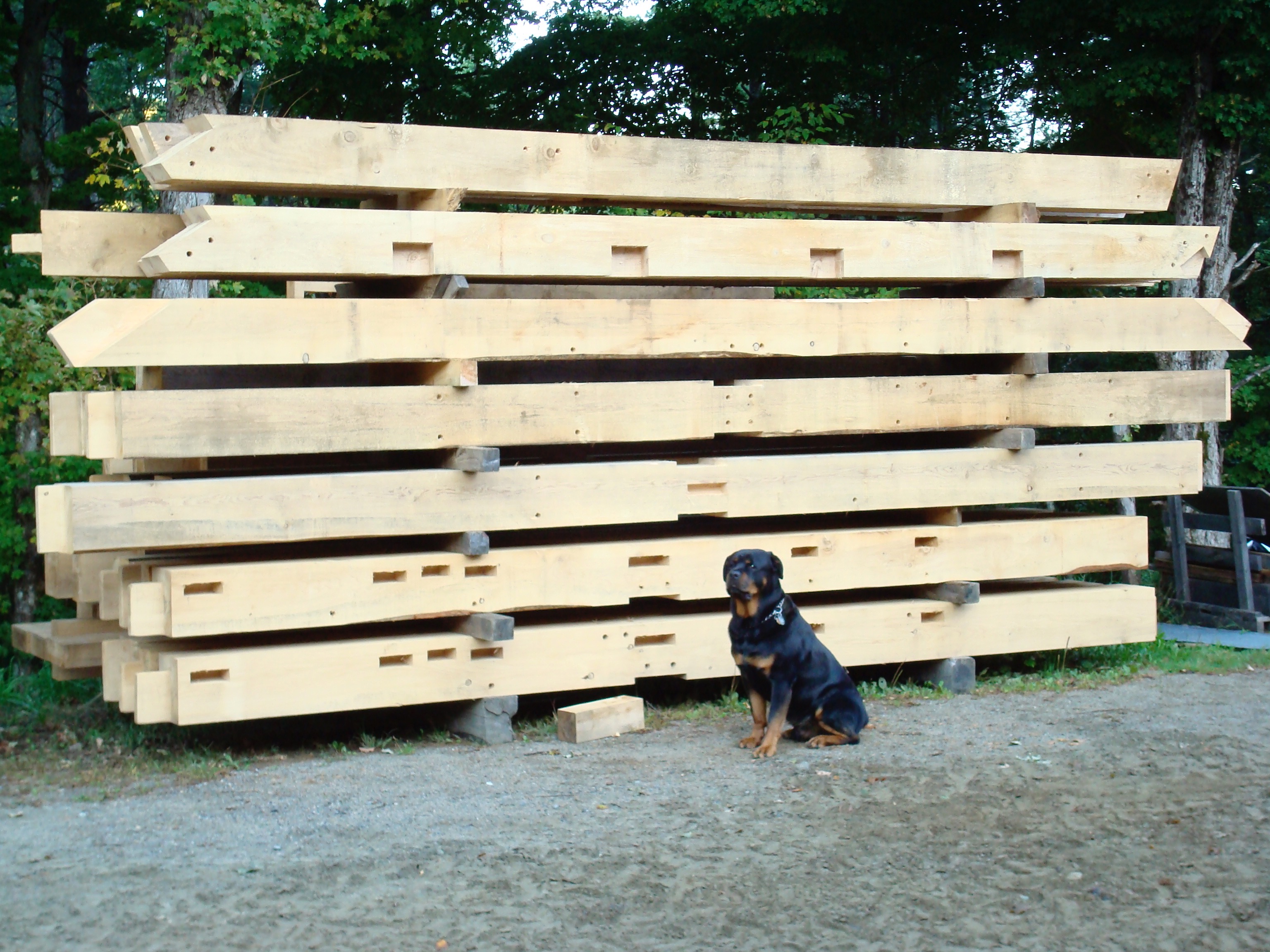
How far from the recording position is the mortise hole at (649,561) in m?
6.96

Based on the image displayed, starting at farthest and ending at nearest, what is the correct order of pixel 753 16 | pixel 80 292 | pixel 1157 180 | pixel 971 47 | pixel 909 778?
pixel 971 47 < pixel 753 16 < pixel 80 292 < pixel 1157 180 < pixel 909 778

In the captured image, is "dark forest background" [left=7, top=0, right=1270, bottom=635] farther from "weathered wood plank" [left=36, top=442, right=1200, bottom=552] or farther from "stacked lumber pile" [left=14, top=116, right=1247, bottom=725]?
"weathered wood plank" [left=36, top=442, right=1200, bottom=552]

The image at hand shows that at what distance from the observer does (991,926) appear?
3.93 metres

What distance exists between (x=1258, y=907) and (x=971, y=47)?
14190 millimetres

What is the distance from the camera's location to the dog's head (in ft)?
19.7

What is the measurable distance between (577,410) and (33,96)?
12.3 meters

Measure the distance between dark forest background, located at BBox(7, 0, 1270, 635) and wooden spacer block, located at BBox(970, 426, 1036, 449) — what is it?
6.31 metres

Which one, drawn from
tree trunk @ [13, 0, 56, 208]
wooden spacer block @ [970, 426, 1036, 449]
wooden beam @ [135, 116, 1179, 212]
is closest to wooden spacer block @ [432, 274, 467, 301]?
wooden beam @ [135, 116, 1179, 212]

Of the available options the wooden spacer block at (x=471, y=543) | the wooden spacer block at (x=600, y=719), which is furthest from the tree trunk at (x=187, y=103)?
the wooden spacer block at (x=600, y=719)

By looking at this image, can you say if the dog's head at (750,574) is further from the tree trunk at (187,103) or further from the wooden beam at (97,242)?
the tree trunk at (187,103)

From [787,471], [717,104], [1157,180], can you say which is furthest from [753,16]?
[787,471]

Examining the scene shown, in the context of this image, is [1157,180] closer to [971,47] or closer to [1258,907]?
[1258,907]

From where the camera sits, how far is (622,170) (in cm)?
676

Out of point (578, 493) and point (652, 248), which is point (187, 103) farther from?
point (578, 493)
